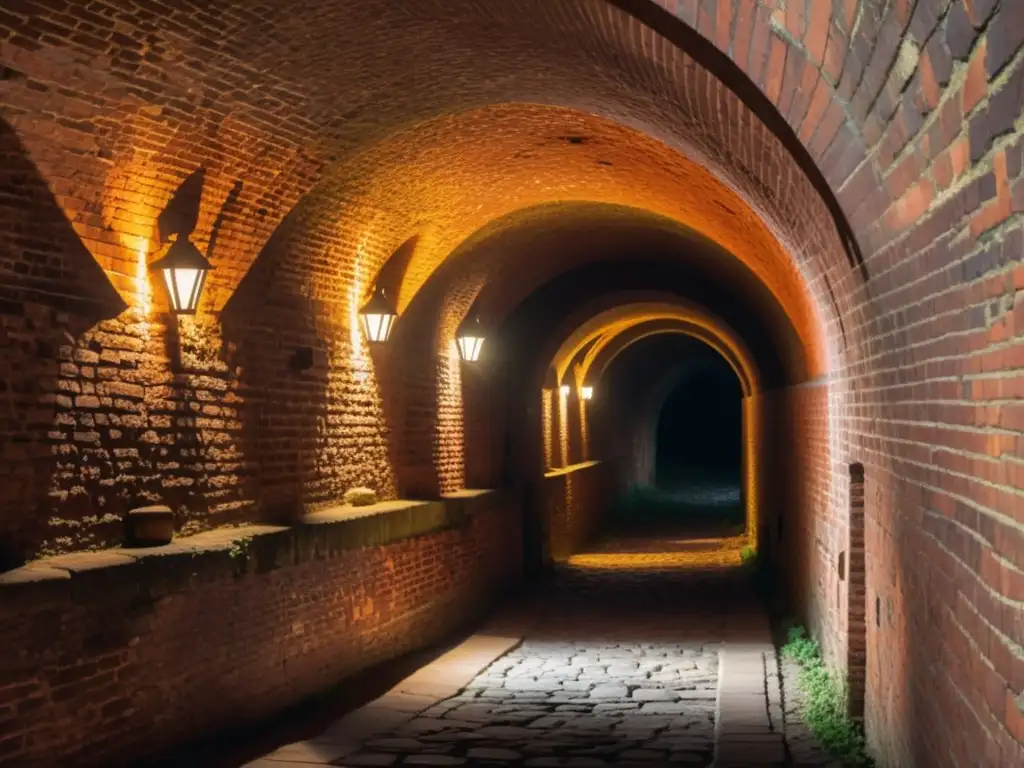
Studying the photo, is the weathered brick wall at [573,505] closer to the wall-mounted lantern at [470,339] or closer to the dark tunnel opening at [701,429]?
the wall-mounted lantern at [470,339]

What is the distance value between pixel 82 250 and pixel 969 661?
5351 millimetres

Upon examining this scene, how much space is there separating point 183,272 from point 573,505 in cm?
1485

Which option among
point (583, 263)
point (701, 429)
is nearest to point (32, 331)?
point (583, 263)

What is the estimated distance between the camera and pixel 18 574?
6.21 meters

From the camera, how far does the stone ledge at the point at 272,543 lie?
6.53 meters

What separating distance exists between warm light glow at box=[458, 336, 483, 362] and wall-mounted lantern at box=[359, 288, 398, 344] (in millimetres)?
3113

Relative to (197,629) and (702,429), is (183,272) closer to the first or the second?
(197,629)

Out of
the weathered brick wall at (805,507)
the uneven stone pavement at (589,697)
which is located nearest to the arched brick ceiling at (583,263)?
the weathered brick wall at (805,507)

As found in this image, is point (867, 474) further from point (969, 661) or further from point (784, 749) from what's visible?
point (969, 661)

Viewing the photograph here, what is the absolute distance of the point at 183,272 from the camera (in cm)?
769

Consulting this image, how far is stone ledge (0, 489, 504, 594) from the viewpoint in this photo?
6527mm

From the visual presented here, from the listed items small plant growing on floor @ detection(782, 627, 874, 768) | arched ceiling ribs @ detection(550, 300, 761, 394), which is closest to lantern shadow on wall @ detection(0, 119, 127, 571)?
small plant growing on floor @ detection(782, 627, 874, 768)

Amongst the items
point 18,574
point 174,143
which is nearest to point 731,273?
point 174,143

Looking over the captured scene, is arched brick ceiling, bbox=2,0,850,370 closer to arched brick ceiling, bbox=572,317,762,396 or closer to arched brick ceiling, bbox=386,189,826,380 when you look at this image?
arched brick ceiling, bbox=386,189,826,380
